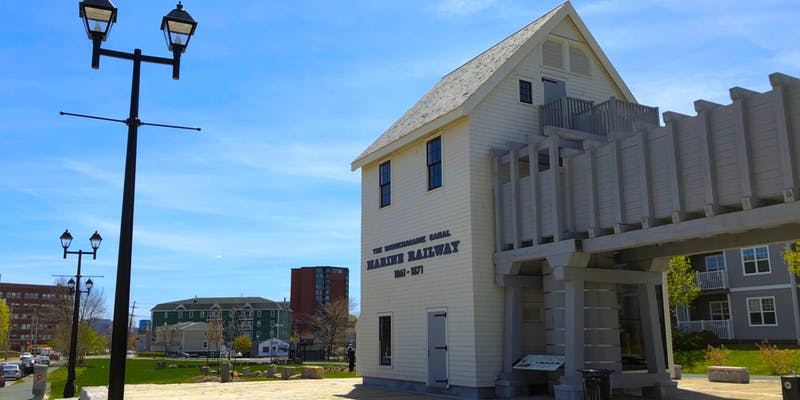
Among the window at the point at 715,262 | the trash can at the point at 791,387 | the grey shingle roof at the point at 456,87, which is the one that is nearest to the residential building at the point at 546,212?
the grey shingle roof at the point at 456,87

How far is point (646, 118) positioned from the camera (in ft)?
63.4

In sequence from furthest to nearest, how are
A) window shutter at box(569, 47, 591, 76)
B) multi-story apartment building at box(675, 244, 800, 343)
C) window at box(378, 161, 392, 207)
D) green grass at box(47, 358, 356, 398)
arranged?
1. multi-story apartment building at box(675, 244, 800, 343)
2. green grass at box(47, 358, 356, 398)
3. window at box(378, 161, 392, 207)
4. window shutter at box(569, 47, 591, 76)

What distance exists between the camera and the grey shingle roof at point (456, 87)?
19.5m

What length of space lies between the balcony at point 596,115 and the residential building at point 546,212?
45 mm

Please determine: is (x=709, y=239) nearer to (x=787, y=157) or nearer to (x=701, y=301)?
(x=787, y=157)

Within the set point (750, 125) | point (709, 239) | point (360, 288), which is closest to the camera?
point (750, 125)

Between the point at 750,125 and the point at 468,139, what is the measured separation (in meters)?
7.79

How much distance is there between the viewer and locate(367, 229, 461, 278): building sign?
1900 cm

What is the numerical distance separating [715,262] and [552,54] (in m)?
29.1

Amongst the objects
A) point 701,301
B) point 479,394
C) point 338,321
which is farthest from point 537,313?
point 338,321

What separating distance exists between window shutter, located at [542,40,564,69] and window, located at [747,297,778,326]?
26.8 metres

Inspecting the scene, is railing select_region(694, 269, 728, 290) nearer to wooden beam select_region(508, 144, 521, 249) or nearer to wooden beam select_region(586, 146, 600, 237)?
wooden beam select_region(508, 144, 521, 249)

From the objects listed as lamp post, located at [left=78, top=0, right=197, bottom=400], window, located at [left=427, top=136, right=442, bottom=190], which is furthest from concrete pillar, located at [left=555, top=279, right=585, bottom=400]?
lamp post, located at [left=78, top=0, right=197, bottom=400]

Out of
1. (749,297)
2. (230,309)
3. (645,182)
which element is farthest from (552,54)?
(230,309)
